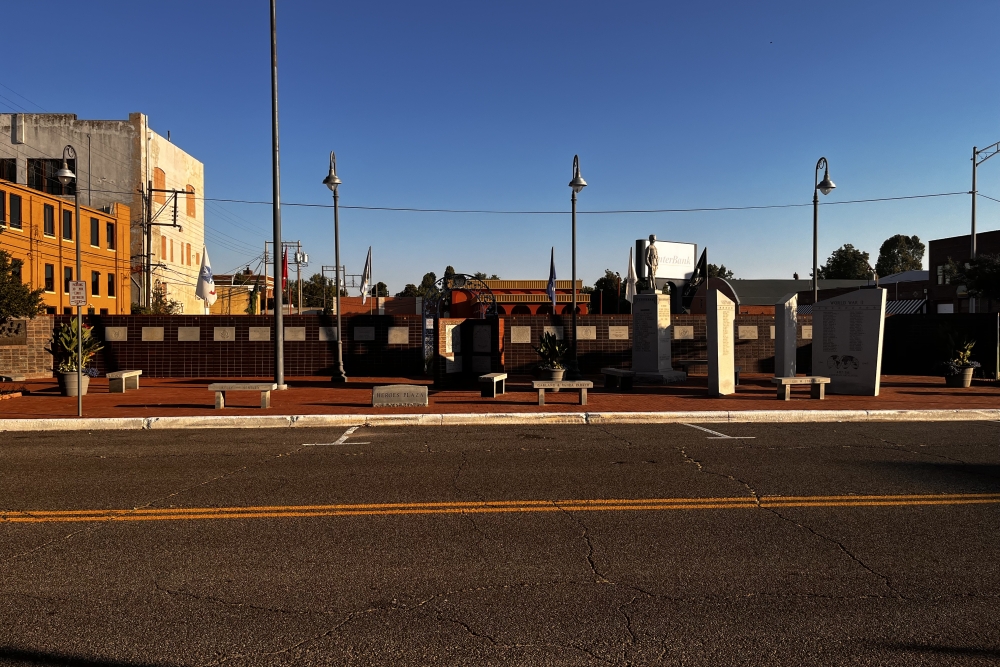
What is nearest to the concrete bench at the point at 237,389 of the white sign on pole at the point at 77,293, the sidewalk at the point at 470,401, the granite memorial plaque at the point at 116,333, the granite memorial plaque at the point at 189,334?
the sidewalk at the point at 470,401

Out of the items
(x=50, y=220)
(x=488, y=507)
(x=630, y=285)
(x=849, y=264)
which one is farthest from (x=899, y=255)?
(x=488, y=507)

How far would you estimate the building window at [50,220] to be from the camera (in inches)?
1659

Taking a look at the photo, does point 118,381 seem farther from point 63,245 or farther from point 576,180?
point 63,245

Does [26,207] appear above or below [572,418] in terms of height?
above

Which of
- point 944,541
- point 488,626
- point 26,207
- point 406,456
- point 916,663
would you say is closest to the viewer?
point 916,663

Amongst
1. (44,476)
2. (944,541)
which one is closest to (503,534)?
(944,541)

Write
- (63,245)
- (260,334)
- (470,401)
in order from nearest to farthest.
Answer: (470,401) → (260,334) → (63,245)

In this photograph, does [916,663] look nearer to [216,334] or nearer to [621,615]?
[621,615]

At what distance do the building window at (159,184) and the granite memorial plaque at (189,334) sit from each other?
119ft

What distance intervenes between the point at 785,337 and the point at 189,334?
17.7 meters

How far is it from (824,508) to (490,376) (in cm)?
992

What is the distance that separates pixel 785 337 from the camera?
1856 centimetres

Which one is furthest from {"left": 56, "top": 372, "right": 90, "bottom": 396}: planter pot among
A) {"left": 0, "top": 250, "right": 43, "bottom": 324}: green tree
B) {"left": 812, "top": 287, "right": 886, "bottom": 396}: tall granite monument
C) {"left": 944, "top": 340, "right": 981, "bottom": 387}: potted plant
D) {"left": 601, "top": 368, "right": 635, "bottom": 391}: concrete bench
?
{"left": 944, "top": 340, "right": 981, "bottom": 387}: potted plant

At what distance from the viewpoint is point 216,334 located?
75.1 feet
